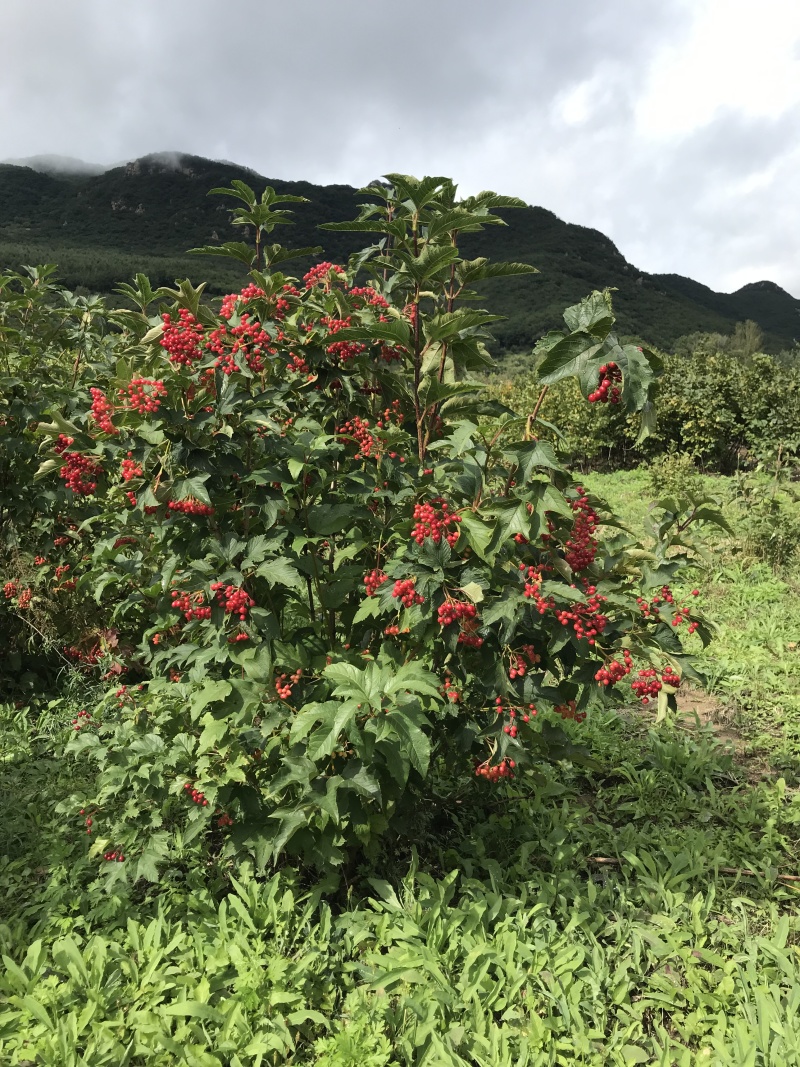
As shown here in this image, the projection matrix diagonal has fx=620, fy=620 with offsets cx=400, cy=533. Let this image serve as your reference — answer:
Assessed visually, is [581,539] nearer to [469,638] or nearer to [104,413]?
[469,638]

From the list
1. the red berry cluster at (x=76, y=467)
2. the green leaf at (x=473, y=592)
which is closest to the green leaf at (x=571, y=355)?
the green leaf at (x=473, y=592)

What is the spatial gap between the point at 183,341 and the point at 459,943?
2.35 meters

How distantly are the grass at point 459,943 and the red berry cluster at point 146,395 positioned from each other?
5.88 feet

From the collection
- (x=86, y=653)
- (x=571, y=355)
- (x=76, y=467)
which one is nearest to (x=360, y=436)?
(x=571, y=355)

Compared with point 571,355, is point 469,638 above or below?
below

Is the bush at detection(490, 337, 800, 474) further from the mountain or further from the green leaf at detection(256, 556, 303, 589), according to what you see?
the mountain

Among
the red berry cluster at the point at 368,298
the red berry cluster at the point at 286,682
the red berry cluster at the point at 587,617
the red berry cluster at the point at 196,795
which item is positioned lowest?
the red berry cluster at the point at 196,795

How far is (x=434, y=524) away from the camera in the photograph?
1.85 metres

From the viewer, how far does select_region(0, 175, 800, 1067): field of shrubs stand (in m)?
1.92

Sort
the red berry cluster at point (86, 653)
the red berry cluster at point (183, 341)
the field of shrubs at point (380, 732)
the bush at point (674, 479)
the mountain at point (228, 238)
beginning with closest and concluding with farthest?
the field of shrubs at point (380, 732) → the red berry cluster at point (183, 341) → the red berry cluster at point (86, 653) → the bush at point (674, 479) → the mountain at point (228, 238)

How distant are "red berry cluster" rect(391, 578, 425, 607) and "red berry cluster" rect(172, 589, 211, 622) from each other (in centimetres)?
69

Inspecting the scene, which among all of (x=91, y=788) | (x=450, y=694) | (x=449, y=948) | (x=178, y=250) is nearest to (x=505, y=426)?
(x=450, y=694)

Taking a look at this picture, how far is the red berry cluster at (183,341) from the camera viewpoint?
80.0 inches

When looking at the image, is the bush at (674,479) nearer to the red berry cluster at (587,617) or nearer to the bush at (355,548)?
the bush at (355,548)
